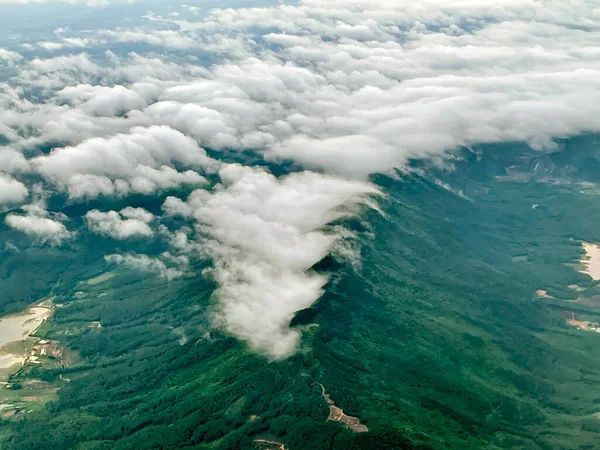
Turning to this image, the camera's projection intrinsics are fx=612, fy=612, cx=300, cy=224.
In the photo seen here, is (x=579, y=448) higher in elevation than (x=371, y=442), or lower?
lower

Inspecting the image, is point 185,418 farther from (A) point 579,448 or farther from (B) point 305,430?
(A) point 579,448

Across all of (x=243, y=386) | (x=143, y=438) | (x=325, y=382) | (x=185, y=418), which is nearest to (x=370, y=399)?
(x=325, y=382)

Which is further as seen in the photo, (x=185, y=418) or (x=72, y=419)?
(x=72, y=419)

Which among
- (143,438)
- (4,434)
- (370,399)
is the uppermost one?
(370,399)

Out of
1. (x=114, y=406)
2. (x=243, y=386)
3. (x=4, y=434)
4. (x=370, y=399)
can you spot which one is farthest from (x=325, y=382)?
(x=4, y=434)

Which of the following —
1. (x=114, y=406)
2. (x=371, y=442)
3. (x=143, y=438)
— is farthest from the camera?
(x=114, y=406)

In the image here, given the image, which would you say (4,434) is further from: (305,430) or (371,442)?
(371,442)

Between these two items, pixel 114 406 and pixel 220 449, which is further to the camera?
pixel 114 406

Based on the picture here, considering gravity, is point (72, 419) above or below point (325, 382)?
below

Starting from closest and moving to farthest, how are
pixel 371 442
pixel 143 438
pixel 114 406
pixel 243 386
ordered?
A: pixel 371 442, pixel 143 438, pixel 243 386, pixel 114 406
